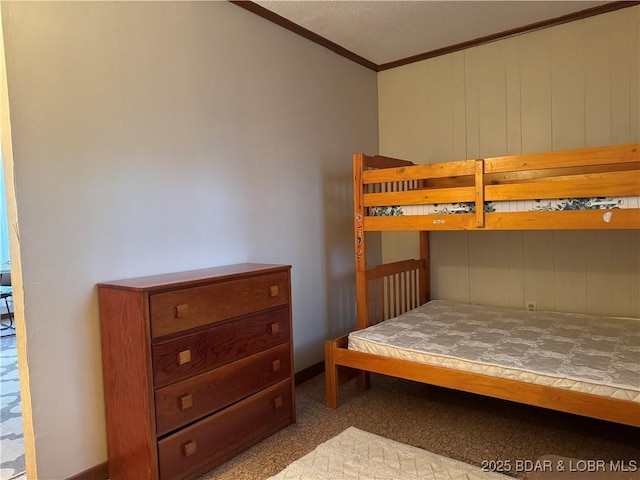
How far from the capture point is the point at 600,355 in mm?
2150

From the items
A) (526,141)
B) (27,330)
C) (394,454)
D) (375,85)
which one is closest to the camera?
(27,330)

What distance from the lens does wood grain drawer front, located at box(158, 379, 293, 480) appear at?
74.7 inches

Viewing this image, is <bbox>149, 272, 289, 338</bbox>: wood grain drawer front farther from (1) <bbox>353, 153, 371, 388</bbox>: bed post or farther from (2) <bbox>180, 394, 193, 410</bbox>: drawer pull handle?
(1) <bbox>353, 153, 371, 388</bbox>: bed post

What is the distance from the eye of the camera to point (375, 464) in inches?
80.8

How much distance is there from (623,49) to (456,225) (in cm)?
180

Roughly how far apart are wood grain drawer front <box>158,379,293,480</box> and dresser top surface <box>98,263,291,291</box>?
0.65 metres

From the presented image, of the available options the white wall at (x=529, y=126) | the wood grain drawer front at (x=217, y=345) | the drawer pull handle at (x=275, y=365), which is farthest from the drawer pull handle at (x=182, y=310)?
the white wall at (x=529, y=126)

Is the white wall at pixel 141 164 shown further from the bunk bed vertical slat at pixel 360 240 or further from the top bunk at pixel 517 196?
the top bunk at pixel 517 196

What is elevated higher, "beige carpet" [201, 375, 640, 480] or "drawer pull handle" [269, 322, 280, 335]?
"drawer pull handle" [269, 322, 280, 335]

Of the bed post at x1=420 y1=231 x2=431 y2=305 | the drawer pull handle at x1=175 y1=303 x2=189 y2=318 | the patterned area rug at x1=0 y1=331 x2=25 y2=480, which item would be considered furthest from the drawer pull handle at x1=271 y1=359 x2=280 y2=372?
the bed post at x1=420 y1=231 x2=431 y2=305

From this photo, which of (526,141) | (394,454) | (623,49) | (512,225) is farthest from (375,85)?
A: (394,454)

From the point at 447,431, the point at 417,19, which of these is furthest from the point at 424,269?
the point at 417,19

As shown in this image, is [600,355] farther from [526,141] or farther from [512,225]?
[526,141]

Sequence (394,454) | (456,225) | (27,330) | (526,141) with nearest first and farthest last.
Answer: (27,330), (394,454), (456,225), (526,141)
